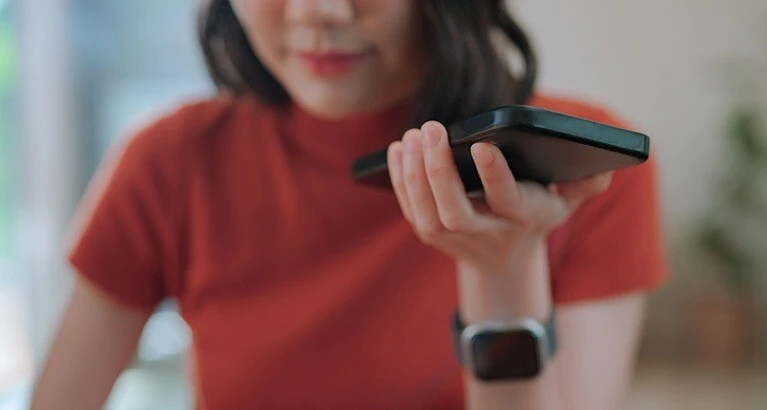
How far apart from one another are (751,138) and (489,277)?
144 cm

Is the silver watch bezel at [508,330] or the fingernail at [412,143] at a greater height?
the fingernail at [412,143]

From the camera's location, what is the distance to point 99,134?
6.45ft

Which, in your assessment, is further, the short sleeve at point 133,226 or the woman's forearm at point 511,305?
the short sleeve at point 133,226

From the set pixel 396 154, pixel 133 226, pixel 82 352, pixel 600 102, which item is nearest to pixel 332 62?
Result: pixel 396 154

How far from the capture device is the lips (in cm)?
61

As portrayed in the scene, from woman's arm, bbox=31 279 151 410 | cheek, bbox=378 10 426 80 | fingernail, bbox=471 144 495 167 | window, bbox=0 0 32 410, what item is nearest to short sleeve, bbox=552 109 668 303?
cheek, bbox=378 10 426 80

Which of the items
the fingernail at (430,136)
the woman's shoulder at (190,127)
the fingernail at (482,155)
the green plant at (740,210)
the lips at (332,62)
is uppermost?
the lips at (332,62)

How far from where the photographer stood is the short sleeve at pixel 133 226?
0.73m

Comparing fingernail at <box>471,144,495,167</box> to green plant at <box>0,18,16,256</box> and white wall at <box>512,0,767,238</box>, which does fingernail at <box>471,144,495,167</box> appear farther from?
green plant at <box>0,18,16,256</box>

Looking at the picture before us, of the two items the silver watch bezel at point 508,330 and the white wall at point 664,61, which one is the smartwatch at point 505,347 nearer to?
the silver watch bezel at point 508,330

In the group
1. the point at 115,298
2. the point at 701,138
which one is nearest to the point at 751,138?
the point at 701,138

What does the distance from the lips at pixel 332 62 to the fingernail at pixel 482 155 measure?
240 millimetres

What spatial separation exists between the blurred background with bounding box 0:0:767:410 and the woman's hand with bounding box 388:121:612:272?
139 cm

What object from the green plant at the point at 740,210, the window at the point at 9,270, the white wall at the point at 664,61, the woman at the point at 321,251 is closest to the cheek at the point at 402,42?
the woman at the point at 321,251
